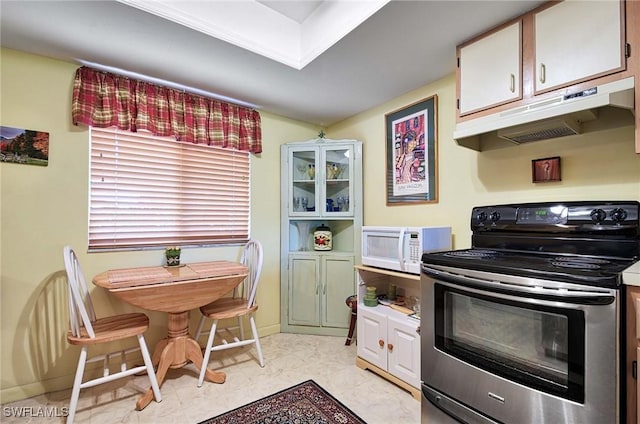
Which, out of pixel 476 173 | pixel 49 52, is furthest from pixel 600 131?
pixel 49 52

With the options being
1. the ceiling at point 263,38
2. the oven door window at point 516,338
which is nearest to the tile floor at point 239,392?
the oven door window at point 516,338

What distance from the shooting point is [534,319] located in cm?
120

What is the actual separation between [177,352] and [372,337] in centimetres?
141

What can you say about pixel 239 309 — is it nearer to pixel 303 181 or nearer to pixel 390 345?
pixel 390 345

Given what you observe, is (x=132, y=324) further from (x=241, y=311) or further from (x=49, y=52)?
(x=49, y=52)

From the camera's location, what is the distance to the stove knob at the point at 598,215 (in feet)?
4.56

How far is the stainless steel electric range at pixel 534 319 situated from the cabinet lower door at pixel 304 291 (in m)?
1.55

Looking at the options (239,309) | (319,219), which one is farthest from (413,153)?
(239,309)

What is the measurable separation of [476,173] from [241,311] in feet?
6.57

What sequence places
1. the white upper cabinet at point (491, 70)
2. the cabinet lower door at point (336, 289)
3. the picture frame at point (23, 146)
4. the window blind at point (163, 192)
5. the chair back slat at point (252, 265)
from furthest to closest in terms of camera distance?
the cabinet lower door at point (336, 289)
the chair back slat at point (252, 265)
the window blind at point (163, 192)
the picture frame at point (23, 146)
the white upper cabinet at point (491, 70)

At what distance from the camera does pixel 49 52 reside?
201 centimetres

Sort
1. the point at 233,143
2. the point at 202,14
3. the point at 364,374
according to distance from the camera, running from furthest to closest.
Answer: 1. the point at 233,143
2. the point at 364,374
3. the point at 202,14

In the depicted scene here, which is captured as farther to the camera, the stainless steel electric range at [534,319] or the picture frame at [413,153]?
the picture frame at [413,153]

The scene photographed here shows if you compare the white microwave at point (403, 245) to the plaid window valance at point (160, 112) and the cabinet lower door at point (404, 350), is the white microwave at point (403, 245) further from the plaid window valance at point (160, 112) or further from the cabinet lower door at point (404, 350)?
the plaid window valance at point (160, 112)
